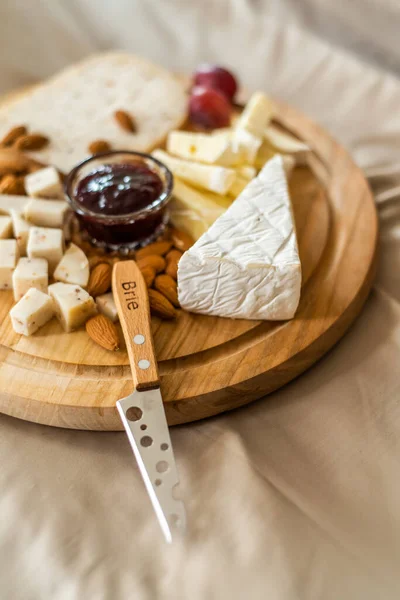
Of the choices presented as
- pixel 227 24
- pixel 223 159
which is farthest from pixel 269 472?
pixel 227 24

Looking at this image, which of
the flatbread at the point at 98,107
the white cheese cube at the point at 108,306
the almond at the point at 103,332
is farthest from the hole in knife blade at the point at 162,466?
the flatbread at the point at 98,107

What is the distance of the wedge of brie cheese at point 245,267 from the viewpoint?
1.68m

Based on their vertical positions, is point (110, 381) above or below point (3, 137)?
below

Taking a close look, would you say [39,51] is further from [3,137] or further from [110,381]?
[110,381]

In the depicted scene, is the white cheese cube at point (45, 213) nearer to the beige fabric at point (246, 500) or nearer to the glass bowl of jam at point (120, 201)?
the glass bowl of jam at point (120, 201)

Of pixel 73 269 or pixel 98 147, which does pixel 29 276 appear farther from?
pixel 98 147

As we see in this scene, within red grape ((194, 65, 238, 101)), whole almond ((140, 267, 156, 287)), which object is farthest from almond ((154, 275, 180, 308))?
red grape ((194, 65, 238, 101))

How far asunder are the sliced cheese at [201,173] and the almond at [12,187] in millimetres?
461

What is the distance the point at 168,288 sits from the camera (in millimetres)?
1821

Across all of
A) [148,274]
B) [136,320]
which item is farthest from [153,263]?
[136,320]

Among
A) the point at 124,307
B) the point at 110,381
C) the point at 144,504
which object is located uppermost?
the point at 124,307

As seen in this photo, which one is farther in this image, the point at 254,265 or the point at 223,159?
the point at 223,159

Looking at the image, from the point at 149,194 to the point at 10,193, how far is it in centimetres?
48

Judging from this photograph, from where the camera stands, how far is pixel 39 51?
9.93 feet
